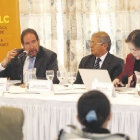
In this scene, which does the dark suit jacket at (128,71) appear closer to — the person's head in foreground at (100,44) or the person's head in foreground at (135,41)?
the person's head in foreground at (135,41)

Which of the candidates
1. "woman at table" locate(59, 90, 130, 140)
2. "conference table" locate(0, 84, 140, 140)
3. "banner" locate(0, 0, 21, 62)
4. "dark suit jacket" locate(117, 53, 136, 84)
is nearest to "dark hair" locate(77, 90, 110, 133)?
"woman at table" locate(59, 90, 130, 140)

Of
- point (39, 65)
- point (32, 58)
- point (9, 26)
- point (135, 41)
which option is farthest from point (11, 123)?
point (9, 26)

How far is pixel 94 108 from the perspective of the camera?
138cm

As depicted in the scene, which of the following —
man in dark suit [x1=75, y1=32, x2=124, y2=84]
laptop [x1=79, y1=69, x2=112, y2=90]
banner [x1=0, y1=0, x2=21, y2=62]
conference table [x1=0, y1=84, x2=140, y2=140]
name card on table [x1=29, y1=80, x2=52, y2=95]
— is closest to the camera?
conference table [x1=0, y1=84, x2=140, y2=140]

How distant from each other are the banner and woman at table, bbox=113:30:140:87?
6.99ft

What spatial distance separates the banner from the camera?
4.77m

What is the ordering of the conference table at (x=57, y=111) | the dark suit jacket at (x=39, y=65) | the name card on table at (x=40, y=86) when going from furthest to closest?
1. the dark suit jacket at (x=39, y=65)
2. the name card on table at (x=40, y=86)
3. the conference table at (x=57, y=111)

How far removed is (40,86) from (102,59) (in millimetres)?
1243

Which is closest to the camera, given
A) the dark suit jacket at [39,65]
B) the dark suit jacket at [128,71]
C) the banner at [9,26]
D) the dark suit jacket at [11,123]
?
the dark suit jacket at [11,123]

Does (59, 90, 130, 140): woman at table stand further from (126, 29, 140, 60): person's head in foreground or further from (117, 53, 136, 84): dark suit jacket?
(117, 53, 136, 84): dark suit jacket

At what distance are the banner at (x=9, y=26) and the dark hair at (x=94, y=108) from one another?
11.7 ft

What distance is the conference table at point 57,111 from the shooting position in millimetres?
2275

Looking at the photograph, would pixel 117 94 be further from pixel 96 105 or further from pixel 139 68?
pixel 96 105

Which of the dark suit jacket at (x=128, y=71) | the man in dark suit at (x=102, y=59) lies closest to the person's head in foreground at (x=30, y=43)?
the man in dark suit at (x=102, y=59)
